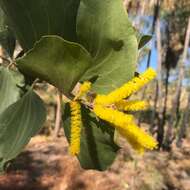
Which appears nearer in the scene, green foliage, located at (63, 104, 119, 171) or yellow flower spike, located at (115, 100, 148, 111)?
yellow flower spike, located at (115, 100, 148, 111)

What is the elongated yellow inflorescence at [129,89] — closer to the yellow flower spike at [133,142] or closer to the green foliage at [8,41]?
the yellow flower spike at [133,142]

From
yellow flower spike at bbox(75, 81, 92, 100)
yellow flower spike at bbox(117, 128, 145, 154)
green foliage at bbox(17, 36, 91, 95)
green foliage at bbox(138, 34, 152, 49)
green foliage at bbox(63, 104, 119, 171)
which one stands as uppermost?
green foliage at bbox(138, 34, 152, 49)

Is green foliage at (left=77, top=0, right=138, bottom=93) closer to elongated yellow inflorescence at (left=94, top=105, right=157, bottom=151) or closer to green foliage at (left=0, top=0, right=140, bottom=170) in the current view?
green foliage at (left=0, top=0, right=140, bottom=170)

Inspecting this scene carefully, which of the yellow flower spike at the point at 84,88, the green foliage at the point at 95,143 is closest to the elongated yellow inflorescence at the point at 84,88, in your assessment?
the yellow flower spike at the point at 84,88

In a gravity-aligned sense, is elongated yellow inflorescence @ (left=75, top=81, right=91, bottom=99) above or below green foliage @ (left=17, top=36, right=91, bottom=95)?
below

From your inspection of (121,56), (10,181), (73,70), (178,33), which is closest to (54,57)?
(73,70)

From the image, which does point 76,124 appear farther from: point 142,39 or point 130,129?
point 142,39

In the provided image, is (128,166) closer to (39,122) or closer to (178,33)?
(39,122)

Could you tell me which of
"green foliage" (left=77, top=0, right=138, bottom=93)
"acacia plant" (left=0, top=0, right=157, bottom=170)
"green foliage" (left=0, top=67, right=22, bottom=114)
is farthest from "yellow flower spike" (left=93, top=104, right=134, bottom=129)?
"green foliage" (left=0, top=67, right=22, bottom=114)

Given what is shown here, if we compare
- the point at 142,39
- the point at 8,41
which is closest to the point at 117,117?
the point at 142,39
